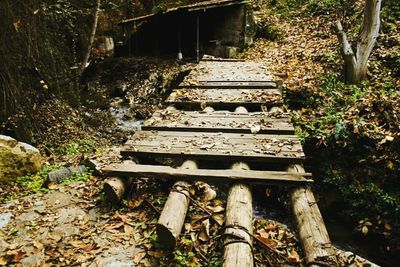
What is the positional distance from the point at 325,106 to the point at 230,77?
262cm

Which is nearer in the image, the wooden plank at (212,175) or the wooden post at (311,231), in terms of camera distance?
the wooden post at (311,231)

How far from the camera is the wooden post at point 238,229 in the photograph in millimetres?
2422

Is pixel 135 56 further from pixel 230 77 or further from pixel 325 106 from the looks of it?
pixel 325 106

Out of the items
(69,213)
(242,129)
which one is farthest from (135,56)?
(69,213)

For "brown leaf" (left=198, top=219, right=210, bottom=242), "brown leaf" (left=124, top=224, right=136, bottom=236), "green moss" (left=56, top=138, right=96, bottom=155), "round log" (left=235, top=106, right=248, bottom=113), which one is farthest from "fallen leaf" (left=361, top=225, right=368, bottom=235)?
"green moss" (left=56, top=138, right=96, bottom=155)

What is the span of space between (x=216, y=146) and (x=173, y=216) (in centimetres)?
158

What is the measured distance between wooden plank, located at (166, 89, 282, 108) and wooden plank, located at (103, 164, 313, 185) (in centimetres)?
280

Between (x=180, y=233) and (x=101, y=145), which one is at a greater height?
(x=180, y=233)

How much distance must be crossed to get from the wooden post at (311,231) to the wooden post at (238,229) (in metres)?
0.50

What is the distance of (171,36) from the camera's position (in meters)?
14.5

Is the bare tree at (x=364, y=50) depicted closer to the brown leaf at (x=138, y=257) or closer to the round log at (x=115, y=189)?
the round log at (x=115, y=189)

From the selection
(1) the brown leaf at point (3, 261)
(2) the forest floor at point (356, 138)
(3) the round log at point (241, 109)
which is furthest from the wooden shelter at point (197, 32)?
(1) the brown leaf at point (3, 261)

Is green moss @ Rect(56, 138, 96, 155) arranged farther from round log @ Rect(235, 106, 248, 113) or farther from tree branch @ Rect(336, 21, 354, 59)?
tree branch @ Rect(336, 21, 354, 59)

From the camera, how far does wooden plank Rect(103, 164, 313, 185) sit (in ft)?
11.1
